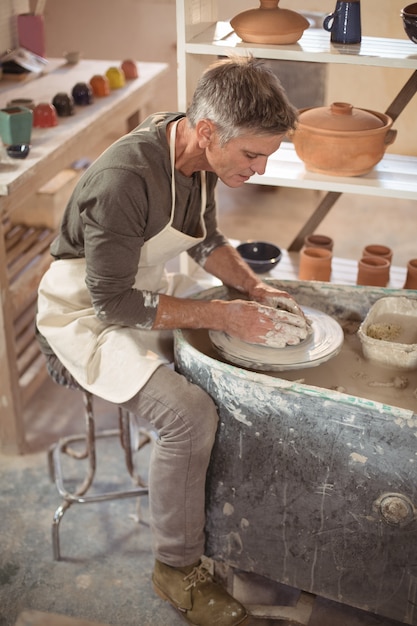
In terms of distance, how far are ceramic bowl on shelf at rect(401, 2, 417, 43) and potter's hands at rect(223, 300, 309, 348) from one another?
0.99 m

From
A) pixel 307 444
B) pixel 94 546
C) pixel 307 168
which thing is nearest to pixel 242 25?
pixel 307 168

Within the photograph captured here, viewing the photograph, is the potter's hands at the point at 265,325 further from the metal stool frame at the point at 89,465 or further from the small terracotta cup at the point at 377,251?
the small terracotta cup at the point at 377,251

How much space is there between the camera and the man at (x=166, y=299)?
1949 mm

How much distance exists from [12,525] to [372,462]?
131cm

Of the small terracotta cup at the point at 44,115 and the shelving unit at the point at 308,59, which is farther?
the small terracotta cup at the point at 44,115

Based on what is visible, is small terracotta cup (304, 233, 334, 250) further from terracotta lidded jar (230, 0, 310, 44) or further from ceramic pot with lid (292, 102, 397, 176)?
terracotta lidded jar (230, 0, 310, 44)

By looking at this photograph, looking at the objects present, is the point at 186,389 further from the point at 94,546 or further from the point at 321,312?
the point at 94,546

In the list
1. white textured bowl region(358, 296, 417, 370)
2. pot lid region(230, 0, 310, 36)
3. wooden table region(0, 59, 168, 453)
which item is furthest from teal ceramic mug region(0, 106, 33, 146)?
white textured bowl region(358, 296, 417, 370)

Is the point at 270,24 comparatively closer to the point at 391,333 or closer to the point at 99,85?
the point at 391,333

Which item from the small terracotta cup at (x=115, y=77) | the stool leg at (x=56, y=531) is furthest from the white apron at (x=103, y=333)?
the small terracotta cup at (x=115, y=77)

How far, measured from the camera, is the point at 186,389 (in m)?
1.98

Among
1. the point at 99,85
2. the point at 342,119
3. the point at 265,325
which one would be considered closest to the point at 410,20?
the point at 342,119

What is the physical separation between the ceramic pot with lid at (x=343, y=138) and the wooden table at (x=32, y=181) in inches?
38.4

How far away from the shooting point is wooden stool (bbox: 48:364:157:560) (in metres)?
2.36
